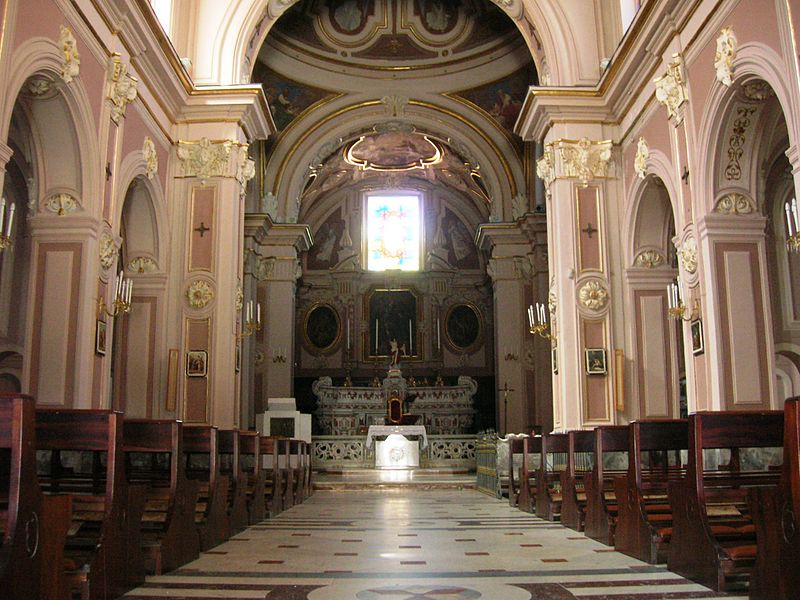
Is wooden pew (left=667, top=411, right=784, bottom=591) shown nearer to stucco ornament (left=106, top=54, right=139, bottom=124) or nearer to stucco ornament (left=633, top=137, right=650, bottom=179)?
stucco ornament (left=633, top=137, right=650, bottom=179)

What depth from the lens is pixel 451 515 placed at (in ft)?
31.2

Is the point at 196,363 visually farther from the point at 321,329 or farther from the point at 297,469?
the point at 321,329

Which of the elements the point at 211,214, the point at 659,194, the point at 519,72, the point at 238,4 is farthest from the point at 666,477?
the point at 519,72

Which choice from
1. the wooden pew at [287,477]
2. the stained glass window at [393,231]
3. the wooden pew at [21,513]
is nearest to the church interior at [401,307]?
the wooden pew at [21,513]

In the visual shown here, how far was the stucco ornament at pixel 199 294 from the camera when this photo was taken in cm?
1303

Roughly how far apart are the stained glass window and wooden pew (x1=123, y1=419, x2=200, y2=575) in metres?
21.5

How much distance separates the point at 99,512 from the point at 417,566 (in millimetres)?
2077

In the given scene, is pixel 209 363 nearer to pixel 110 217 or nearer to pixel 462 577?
pixel 110 217

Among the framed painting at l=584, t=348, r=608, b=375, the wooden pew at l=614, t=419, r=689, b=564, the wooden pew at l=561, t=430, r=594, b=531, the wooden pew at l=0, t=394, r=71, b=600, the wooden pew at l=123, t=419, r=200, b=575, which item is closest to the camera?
the wooden pew at l=0, t=394, r=71, b=600

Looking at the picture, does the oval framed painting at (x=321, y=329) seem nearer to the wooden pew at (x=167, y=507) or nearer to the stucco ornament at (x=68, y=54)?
the stucco ornament at (x=68, y=54)

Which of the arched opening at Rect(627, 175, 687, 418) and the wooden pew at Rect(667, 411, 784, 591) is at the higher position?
the arched opening at Rect(627, 175, 687, 418)

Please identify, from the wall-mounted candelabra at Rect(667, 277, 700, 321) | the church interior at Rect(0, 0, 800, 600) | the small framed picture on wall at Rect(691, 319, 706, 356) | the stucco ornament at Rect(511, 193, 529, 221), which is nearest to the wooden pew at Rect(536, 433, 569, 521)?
the church interior at Rect(0, 0, 800, 600)

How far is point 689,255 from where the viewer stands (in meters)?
10.3

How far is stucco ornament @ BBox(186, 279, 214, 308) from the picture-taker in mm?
13031
